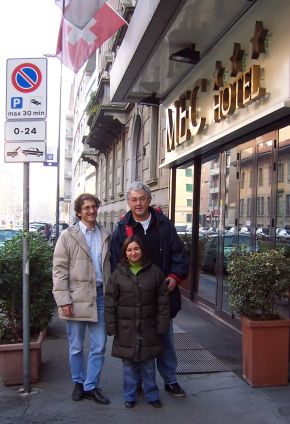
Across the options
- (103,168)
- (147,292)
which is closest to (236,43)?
(147,292)

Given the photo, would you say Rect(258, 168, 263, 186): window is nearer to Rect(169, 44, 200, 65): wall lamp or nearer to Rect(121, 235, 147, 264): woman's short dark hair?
Rect(169, 44, 200, 65): wall lamp

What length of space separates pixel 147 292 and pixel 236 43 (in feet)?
12.8

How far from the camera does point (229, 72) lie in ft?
23.1

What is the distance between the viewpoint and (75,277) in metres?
4.52

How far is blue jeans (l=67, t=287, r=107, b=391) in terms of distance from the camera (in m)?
4.54

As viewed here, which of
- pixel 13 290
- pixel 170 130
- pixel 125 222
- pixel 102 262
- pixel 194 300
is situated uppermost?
pixel 170 130

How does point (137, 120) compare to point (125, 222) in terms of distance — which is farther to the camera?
point (137, 120)

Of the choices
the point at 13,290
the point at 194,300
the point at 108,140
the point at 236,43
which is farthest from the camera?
the point at 108,140

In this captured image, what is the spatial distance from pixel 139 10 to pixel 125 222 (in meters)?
3.80

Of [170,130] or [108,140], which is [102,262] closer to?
[170,130]

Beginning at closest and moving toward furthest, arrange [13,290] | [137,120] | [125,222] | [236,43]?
[125,222] < [13,290] < [236,43] < [137,120]

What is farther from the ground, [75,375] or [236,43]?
[236,43]

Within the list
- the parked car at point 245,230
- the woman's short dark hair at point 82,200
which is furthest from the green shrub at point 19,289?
the parked car at point 245,230

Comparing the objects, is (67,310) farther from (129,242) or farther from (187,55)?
(187,55)
